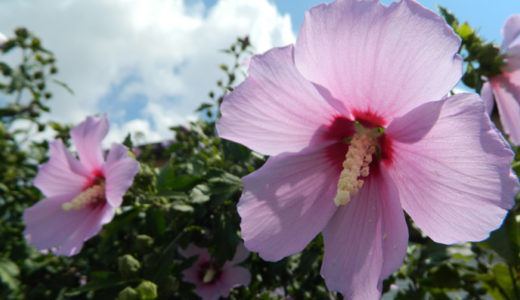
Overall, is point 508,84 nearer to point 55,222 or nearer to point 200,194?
point 200,194

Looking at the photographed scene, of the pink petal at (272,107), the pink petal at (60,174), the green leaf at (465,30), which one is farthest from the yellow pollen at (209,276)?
the green leaf at (465,30)

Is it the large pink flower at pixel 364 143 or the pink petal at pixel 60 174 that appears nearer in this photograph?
the large pink flower at pixel 364 143

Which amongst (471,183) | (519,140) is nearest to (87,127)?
(471,183)

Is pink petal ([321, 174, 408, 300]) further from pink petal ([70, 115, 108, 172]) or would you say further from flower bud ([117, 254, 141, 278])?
pink petal ([70, 115, 108, 172])

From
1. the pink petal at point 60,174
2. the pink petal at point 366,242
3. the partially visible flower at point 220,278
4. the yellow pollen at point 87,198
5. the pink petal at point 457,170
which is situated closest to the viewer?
the pink petal at point 457,170

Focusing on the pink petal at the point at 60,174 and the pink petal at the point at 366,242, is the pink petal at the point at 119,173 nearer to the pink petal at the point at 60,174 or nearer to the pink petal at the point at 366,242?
the pink petal at the point at 60,174

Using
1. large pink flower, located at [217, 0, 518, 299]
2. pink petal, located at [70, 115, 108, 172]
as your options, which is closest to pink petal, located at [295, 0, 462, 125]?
large pink flower, located at [217, 0, 518, 299]

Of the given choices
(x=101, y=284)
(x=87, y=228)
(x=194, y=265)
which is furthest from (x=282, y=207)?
(x=194, y=265)
